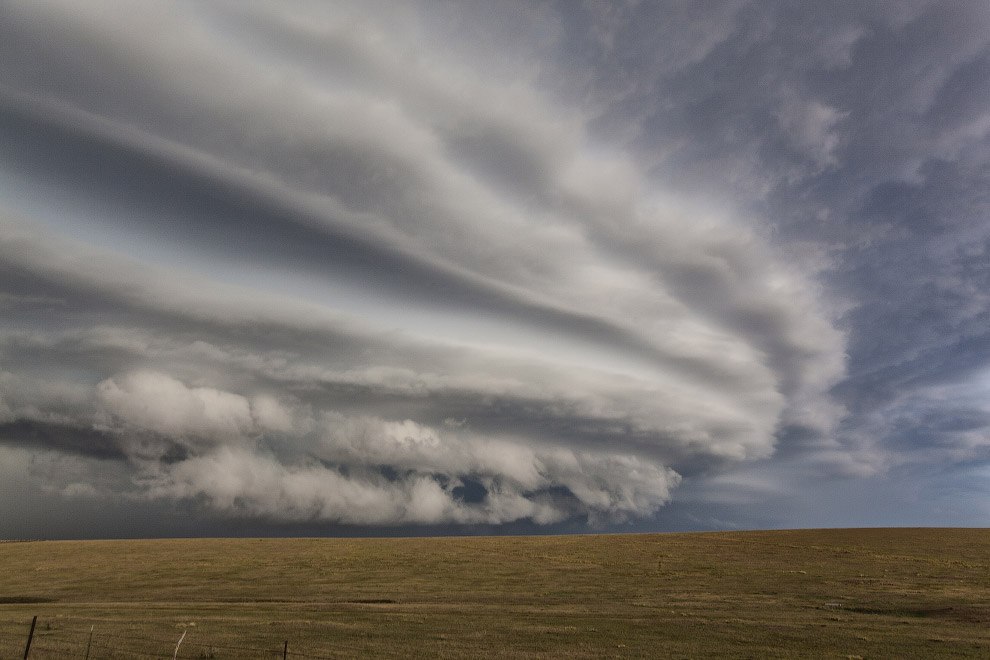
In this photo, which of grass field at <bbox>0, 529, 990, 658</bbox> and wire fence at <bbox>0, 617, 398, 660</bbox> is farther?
grass field at <bbox>0, 529, 990, 658</bbox>

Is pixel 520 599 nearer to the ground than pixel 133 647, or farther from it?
farther from it

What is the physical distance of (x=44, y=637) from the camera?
48.9 meters

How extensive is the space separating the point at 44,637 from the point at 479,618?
33252mm

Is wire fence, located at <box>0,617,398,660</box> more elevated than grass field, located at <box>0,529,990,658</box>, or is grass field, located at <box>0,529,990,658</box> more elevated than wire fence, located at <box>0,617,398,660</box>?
grass field, located at <box>0,529,990,658</box>

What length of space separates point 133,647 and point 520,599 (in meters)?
40.5

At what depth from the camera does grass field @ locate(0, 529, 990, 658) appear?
47.3 meters

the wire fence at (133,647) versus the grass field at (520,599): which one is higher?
the grass field at (520,599)

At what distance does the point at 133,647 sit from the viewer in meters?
45.0

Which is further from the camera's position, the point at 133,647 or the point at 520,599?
the point at 520,599

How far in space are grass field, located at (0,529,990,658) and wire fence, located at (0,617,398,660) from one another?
20 cm

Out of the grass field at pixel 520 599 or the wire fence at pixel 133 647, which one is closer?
the wire fence at pixel 133 647

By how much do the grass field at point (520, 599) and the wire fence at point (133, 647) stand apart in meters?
0.20

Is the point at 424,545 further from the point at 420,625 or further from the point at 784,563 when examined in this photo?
the point at 420,625

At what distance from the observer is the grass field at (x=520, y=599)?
4731 centimetres
